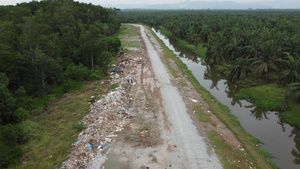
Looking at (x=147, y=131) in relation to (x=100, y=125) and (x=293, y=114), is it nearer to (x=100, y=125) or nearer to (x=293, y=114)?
(x=100, y=125)

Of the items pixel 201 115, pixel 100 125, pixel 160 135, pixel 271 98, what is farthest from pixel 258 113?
pixel 100 125

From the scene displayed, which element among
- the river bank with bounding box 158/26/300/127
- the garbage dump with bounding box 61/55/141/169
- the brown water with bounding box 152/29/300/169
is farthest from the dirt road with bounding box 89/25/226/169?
the river bank with bounding box 158/26/300/127

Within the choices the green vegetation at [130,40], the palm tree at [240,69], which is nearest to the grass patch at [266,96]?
the palm tree at [240,69]

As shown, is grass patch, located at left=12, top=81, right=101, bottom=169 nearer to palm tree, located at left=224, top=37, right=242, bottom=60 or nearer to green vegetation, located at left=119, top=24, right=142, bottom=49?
palm tree, located at left=224, top=37, right=242, bottom=60

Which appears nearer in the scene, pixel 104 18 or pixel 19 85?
pixel 19 85

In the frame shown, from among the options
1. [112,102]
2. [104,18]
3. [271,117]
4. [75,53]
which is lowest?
[271,117]

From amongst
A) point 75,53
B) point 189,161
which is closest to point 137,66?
point 75,53

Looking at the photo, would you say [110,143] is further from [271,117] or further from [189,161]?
[271,117]
